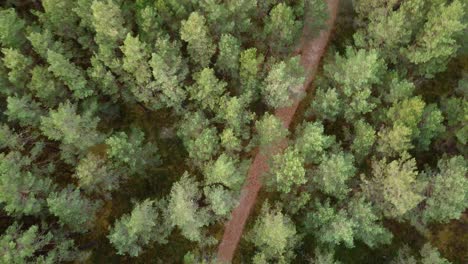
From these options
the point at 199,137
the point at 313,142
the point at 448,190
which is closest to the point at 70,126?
the point at 199,137

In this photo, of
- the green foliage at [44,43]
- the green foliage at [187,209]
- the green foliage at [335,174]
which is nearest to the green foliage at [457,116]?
the green foliage at [335,174]

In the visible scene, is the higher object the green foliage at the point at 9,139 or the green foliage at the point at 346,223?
the green foliage at the point at 346,223

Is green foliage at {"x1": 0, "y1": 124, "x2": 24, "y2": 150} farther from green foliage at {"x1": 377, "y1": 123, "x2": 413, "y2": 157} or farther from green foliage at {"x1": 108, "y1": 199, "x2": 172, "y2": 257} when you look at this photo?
green foliage at {"x1": 377, "y1": 123, "x2": 413, "y2": 157}

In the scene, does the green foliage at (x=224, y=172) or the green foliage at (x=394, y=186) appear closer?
the green foliage at (x=224, y=172)

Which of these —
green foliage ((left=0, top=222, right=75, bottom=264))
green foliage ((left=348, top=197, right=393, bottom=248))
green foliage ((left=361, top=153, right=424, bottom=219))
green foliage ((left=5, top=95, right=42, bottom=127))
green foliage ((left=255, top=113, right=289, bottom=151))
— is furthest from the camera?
green foliage ((left=255, top=113, right=289, bottom=151))

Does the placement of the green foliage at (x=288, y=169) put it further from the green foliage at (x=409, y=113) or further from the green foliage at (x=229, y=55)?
the green foliage at (x=409, y=113)

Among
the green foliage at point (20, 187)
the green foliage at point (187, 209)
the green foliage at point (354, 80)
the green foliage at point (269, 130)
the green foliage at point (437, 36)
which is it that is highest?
the green foliage at point (437, 36)

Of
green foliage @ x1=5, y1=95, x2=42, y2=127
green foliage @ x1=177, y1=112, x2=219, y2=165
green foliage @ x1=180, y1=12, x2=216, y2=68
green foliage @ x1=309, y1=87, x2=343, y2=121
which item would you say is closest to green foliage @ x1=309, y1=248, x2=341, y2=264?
green foliage @ x1=309, y1=87, x2=343, y2=121

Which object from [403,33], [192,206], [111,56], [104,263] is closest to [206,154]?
[192,206]
